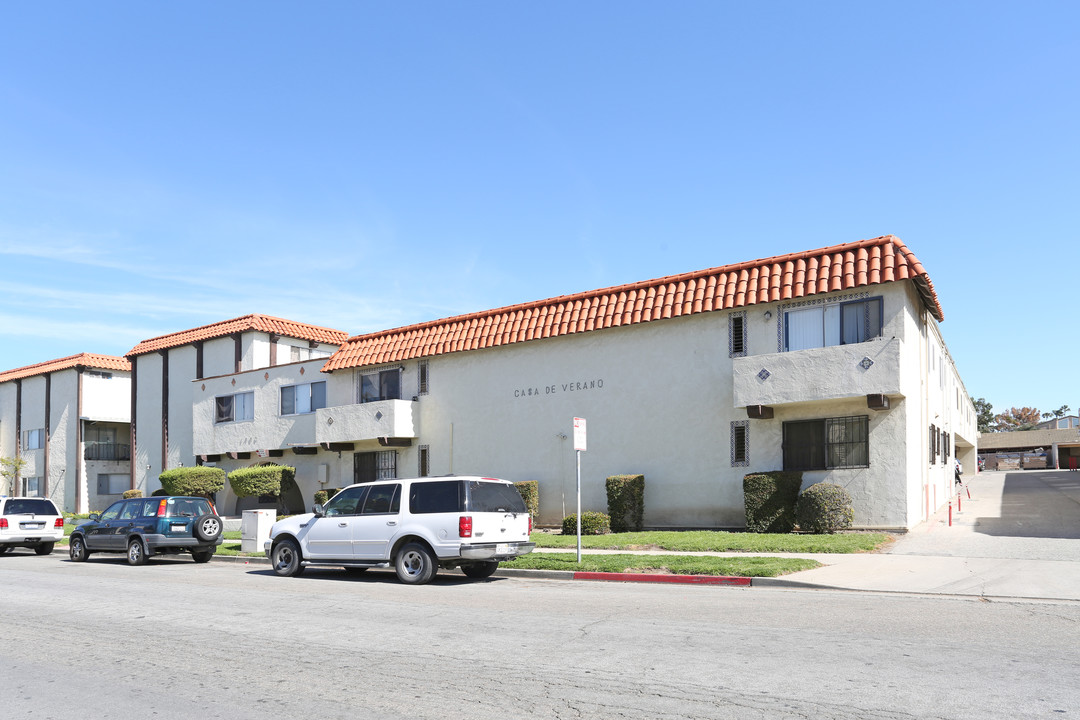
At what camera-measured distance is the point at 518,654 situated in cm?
843

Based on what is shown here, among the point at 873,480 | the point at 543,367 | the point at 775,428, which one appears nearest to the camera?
the point at 873,480

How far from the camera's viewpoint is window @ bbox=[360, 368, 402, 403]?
31.4m

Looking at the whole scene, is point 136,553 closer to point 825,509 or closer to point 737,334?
point 737,334

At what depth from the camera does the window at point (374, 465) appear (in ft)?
103

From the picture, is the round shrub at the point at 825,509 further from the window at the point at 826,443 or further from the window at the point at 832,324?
the window at the point at 832,324

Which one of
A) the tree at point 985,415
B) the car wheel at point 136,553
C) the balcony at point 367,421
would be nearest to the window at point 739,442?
the balcony at point 367,421

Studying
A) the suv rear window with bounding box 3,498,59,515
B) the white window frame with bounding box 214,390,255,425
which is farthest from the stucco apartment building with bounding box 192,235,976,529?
the suv rear window with bounding box 3,498,59,515

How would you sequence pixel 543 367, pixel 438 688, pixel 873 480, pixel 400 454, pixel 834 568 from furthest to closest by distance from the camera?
pixel 400 454 → pixel 543 367 → pixel 873 480 → pixel 834 568 → pixel 438 688

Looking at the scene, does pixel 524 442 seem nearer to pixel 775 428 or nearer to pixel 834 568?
pixel 775 428

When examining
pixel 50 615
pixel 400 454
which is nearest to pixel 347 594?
pixel 50 615

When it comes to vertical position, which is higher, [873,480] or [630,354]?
[630,354]

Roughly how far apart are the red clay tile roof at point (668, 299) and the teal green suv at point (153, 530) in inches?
407

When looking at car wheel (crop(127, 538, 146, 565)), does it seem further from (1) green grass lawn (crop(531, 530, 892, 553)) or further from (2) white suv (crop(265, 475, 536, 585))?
(1) green grass lawn (crop(531, 530, 892, 553))

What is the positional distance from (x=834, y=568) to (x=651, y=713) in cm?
999
